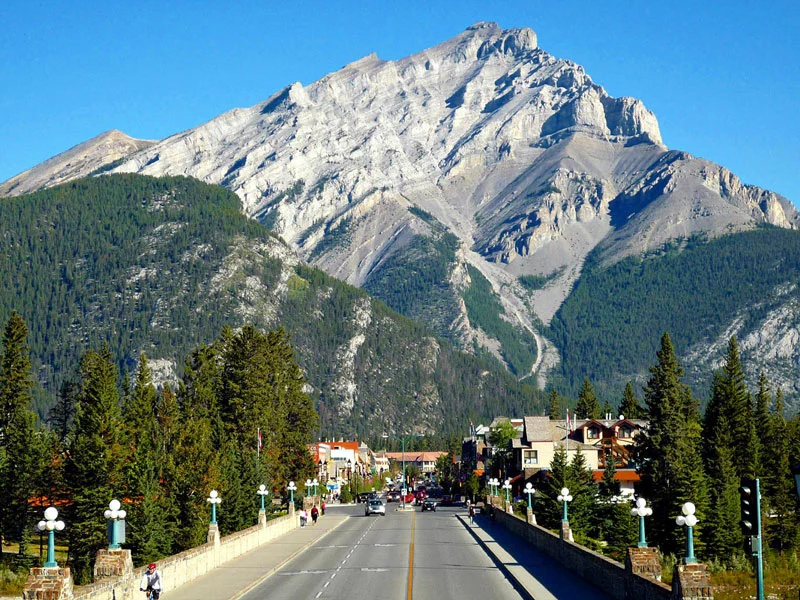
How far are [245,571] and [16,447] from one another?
117 feet

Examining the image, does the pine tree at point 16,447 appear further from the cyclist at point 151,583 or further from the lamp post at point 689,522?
the lamp post at point 689,522

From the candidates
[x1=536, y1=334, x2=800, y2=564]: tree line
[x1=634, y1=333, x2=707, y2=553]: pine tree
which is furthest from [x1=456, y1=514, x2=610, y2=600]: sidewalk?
[x1=634, y1=333, x2=707, y2=553]: pine tree

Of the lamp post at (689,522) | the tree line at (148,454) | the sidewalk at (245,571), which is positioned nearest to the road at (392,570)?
the sidewalk at (245,571)

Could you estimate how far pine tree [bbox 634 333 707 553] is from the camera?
274 feet

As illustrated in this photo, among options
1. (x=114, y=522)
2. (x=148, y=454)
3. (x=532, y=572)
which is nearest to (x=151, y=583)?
(x=114, y=522)

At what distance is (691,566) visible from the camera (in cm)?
3244

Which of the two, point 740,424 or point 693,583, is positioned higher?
point 740,424

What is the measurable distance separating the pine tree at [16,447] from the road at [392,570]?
73.5 feet

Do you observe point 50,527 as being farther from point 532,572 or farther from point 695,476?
point 695,476

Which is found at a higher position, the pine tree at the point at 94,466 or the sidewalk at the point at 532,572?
the pine tree at the point at 94,466

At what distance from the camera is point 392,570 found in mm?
55812

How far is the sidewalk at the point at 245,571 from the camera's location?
46688 millimetres

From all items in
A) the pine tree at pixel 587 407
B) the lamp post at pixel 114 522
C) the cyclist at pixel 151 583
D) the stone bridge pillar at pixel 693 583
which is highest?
the pine tree at pixel 587 407

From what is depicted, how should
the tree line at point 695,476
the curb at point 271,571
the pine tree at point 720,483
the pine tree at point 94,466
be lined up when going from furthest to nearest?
the tree line at point 695,476, the pine tree at point 720,483, the pine tree at point 94,466, the curb at point 271,571
